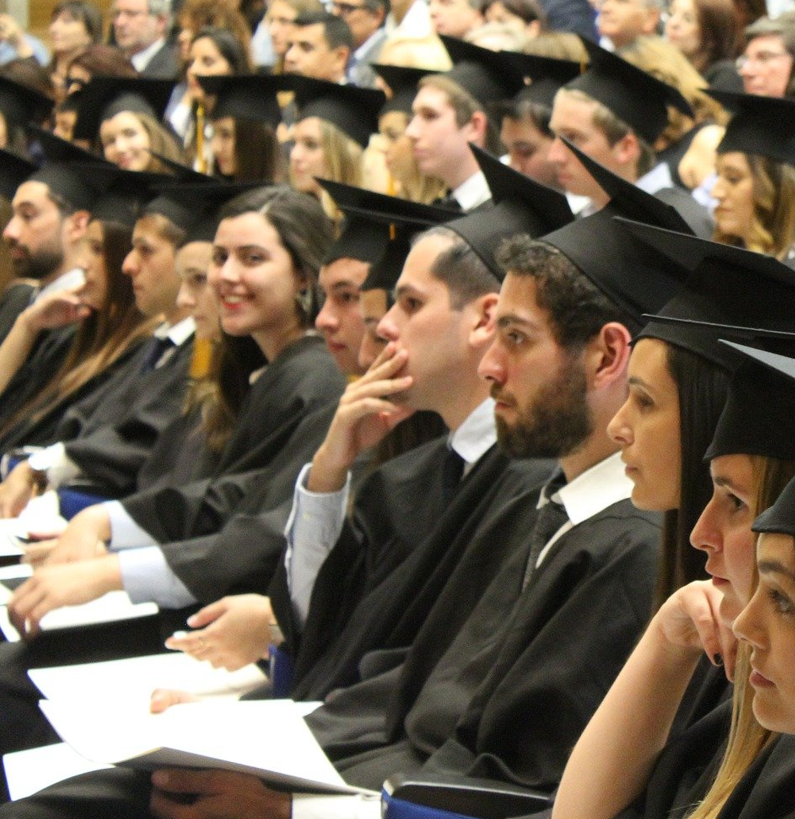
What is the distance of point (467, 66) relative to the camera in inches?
251

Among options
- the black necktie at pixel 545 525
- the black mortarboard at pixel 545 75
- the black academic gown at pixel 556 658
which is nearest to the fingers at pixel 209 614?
the black academic gown at pixel 556 658

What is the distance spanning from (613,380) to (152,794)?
111 cm

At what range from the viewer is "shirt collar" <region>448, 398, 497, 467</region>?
10.3 ft

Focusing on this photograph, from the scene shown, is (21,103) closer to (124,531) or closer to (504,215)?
(124,531)

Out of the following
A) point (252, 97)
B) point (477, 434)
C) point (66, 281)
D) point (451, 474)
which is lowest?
point (66, 281)

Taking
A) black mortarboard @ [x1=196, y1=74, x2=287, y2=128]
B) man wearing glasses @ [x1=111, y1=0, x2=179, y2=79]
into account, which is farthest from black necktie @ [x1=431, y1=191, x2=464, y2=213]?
man wearing glasses @ [x1=111, y1=0, x2=179, y2=79]

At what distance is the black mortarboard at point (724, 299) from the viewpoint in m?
2.10

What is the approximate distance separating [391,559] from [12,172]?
4.72m

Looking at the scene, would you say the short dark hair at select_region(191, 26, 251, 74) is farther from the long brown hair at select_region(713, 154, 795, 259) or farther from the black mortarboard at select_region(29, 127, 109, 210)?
the long brown hair at select_region(713, 154, 795, 259)

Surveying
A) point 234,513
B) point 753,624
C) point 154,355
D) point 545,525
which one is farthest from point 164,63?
point 753,624

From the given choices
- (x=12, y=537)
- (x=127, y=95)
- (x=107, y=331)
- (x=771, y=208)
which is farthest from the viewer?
(x=127, y=95)

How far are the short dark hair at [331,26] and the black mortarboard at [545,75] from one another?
1978 mm

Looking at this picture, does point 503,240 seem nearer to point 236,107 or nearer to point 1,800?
point 1,800

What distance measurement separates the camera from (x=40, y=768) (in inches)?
118
